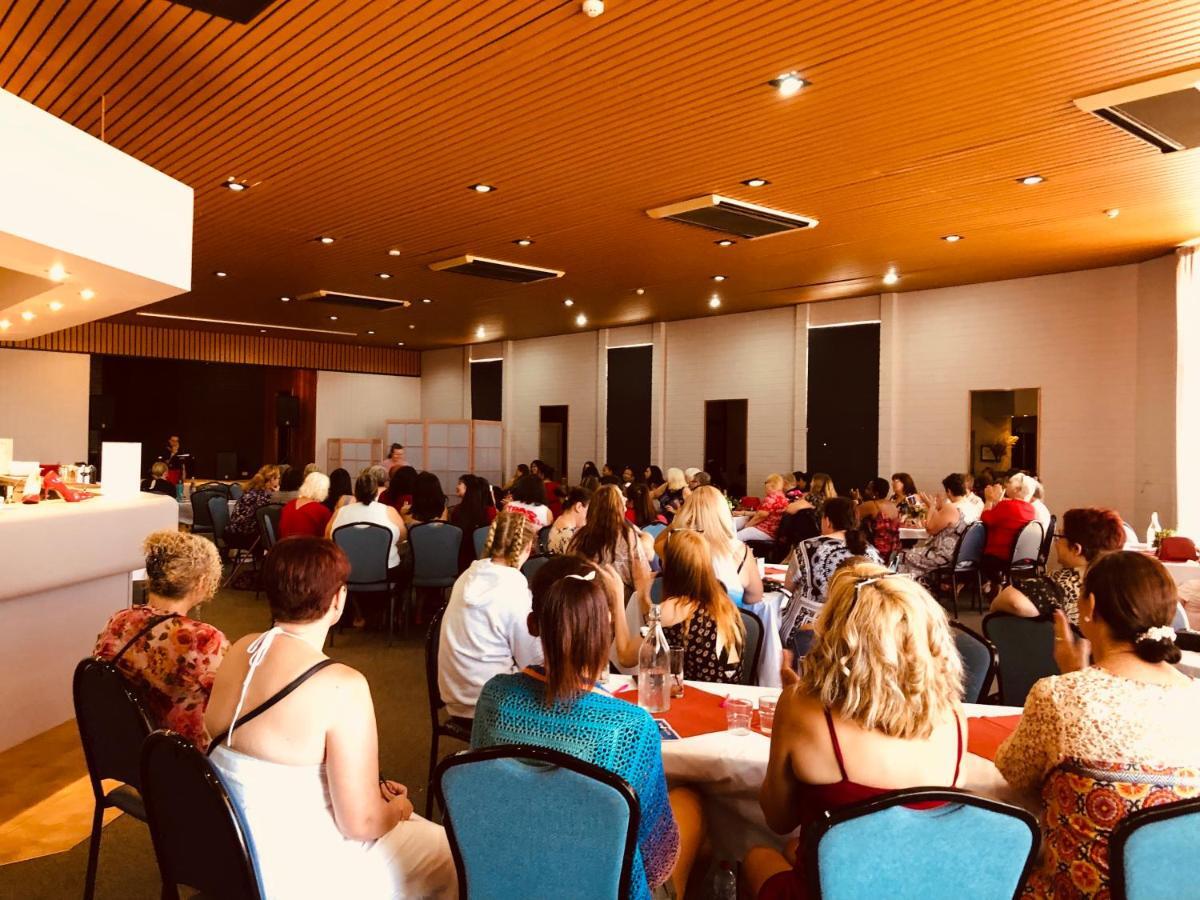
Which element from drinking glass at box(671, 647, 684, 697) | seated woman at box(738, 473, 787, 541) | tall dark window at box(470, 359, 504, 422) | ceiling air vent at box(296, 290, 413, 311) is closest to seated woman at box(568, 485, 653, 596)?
drinking glass at box(671, 647, 684, 697)

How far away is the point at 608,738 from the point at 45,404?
15.7 metres

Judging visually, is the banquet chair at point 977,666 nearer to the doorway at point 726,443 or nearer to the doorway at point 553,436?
the doorway at point 726,443

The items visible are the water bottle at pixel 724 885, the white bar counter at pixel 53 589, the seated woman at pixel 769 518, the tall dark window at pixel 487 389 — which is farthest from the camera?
the tall dark window at pixel 487 389

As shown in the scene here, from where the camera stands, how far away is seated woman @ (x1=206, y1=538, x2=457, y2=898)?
210 centimetres

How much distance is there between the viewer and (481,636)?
367cm

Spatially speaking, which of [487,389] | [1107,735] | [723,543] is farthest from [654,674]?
[487,389]

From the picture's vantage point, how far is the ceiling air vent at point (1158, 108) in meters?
4.75

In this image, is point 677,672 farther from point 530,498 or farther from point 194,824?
point 530,498

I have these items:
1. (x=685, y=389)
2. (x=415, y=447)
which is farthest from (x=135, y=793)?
(x=415, y=447)

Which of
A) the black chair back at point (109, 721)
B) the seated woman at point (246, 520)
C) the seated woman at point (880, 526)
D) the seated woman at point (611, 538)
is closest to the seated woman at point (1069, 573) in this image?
the seated woman at point (611, 538)

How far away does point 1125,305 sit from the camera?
9.79m

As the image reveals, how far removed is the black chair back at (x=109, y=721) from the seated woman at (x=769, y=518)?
7.09 metres

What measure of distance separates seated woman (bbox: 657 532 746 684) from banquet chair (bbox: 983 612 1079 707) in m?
1.15

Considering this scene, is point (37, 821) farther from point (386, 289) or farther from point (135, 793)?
point (386, 289)
